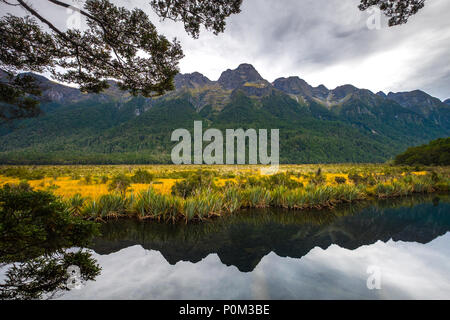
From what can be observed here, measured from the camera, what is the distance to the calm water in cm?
352

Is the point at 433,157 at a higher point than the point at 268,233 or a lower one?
higher

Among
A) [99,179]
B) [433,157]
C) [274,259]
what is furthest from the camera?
[433,157]

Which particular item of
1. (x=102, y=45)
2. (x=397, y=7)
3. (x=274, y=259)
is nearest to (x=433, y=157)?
(x=397, y=7)

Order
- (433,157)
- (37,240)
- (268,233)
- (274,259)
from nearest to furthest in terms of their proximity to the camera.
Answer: (37,240)
(274,259)
(268,233)
(433,157)

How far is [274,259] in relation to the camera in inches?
187

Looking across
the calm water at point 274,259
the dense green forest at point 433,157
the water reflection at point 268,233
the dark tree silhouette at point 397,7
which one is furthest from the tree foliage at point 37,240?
the dense green forest at point 433,157

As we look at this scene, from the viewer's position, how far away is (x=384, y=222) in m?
8.21

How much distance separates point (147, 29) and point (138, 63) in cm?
105

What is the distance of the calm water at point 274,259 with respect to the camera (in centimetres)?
352

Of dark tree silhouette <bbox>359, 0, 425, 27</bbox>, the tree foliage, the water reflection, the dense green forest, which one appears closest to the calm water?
the water reflection

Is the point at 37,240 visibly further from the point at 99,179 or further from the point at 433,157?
the point at 433,157

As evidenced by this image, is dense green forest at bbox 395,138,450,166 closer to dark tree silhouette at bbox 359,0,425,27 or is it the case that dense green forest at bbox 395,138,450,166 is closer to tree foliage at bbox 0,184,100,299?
dark tree silhouette at bbox 359,0,425,27

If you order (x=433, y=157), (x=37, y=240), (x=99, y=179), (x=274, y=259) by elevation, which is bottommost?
(x=274, y=259)
